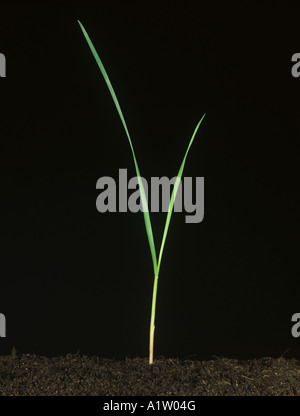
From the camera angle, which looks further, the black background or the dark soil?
the black background

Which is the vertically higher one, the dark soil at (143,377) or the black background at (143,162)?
the black background at (143,162)

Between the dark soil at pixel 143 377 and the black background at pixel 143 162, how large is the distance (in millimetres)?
248

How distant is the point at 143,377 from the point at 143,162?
866 millimetres

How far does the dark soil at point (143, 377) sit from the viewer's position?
1.85m

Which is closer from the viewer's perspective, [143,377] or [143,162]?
[143,377]

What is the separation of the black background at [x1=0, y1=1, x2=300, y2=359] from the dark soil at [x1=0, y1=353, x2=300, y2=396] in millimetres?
248

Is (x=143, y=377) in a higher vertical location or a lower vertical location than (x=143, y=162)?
lower

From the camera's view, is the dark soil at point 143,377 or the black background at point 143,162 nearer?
the dark soil at point 143,377

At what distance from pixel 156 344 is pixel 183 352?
0.12m

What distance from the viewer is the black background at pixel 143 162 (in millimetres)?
2318

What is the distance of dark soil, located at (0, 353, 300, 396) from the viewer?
6.07ft

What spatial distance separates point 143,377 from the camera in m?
1.94

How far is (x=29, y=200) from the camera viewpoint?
2.35 metres

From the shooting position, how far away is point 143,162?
7.69 feet
